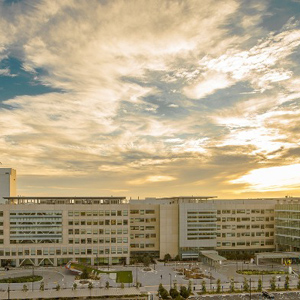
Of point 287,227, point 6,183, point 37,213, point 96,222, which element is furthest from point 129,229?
point 6,183

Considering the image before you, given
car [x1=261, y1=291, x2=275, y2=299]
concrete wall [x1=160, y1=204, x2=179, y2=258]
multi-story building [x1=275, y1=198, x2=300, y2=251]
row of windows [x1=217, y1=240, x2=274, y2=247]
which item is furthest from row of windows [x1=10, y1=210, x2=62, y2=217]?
multi-story building [x1=275, y1=198, x2=300, y2=251]

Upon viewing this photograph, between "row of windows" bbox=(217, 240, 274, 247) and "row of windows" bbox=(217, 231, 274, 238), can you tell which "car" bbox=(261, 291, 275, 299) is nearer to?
"row of windows" bbox=(217, 240, 274, 247)

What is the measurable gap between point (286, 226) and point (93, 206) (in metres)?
67.9

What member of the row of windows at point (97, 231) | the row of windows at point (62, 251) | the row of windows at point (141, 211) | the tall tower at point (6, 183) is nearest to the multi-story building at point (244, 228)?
the row of windows at point (141, 211)

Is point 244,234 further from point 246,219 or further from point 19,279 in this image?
point 19,279

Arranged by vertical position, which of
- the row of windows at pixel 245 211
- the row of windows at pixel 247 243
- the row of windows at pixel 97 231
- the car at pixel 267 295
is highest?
the row of windows at pixel 245 211

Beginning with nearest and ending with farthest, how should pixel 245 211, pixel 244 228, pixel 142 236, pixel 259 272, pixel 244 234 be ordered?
pixel 259 272 → pixel 142 236 → pixel 244 234 → pixel 244 228 → pixel 245 211

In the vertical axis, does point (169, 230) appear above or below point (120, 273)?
above

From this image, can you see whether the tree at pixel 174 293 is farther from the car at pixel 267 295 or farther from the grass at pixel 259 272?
the grass at pixel 259 272

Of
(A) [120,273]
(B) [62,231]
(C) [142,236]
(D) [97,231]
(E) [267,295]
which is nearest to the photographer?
(E) [267,295]

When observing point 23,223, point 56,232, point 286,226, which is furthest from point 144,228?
point 286,226

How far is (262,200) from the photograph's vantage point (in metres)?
160

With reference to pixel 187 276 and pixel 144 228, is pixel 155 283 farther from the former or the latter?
pixel 144 228

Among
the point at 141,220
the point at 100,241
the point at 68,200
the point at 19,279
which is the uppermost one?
the point at 68,200
